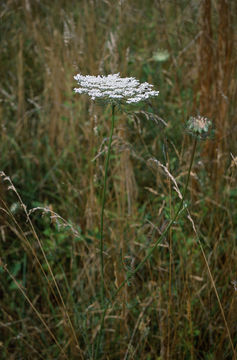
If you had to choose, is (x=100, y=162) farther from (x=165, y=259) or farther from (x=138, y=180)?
(x=165, y=259)

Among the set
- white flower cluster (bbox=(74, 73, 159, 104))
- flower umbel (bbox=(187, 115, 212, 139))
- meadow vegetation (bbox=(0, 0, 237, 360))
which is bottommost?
meadow vegetation (bbox=(0, 0, 237, 360))

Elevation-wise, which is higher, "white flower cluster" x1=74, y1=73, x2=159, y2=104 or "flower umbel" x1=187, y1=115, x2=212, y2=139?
"white flower cluster" x1=74, y1=73, x2=159, y2=104

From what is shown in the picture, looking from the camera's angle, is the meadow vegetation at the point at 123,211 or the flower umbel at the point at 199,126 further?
the meadow vegetation at the point at 123,211

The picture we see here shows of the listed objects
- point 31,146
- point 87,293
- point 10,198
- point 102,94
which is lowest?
point 87,293

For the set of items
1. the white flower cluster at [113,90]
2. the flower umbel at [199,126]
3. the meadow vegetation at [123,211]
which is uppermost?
the white flower cluster at [113,90]

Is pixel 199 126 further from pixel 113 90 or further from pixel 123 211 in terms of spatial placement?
pixel 123 211

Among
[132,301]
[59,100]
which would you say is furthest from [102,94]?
[59,100]

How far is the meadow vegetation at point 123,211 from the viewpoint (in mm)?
1445

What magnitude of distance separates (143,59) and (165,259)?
1.54m

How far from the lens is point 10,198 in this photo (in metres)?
2.21

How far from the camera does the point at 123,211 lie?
1791 millimetres

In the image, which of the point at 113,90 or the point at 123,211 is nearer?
the point at 113,90

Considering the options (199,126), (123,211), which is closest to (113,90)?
(199,126)

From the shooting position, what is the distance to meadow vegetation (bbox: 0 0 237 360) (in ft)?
4.74
